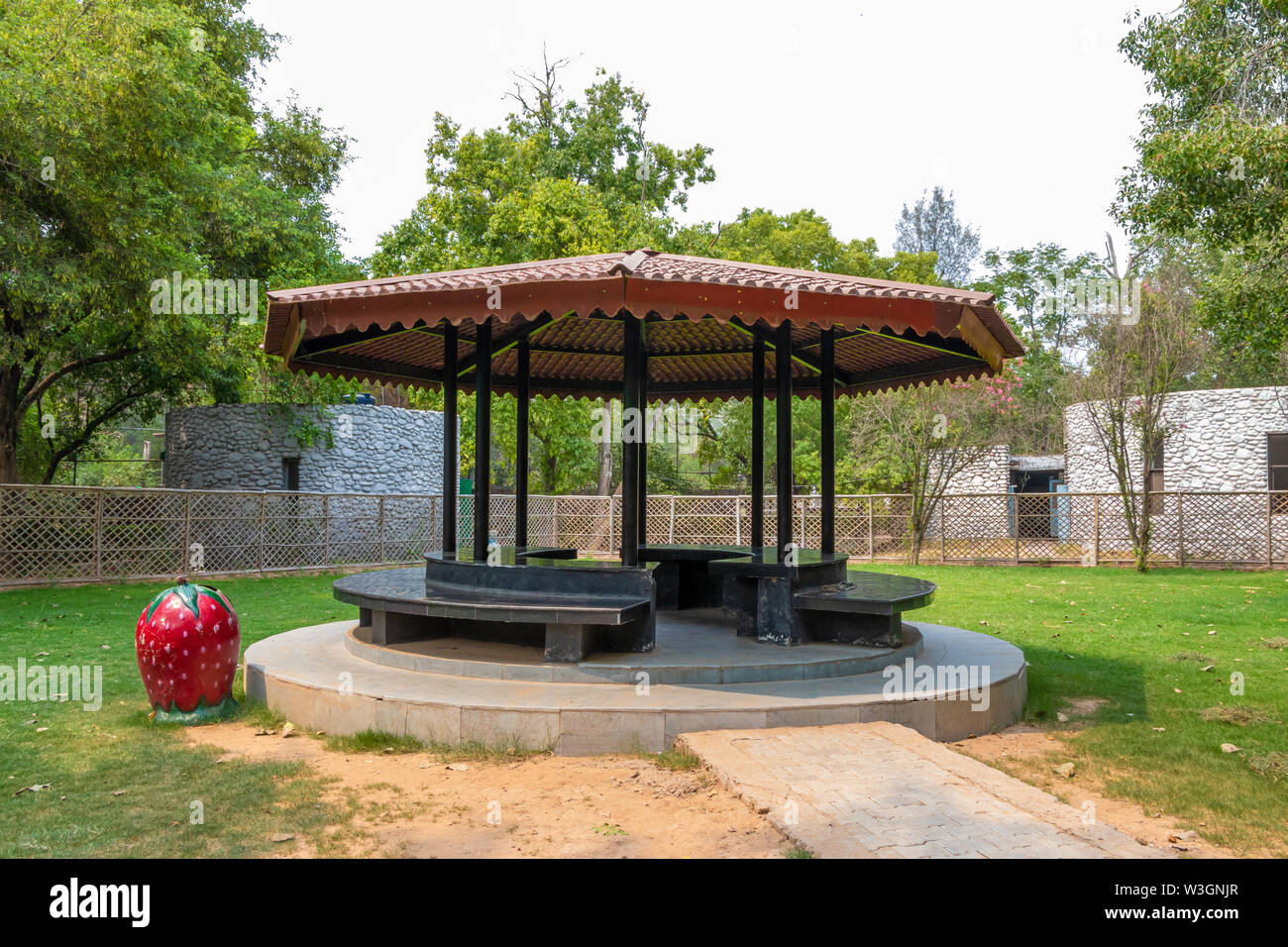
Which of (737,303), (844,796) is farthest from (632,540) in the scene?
(844,796)

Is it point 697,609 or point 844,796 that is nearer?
point 844,796

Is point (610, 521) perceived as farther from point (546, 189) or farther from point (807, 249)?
point (807, 249)

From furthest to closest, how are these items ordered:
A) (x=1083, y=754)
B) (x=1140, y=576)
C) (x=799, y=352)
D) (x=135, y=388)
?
(x=135, y=388), (x=1140, y=576), (x=799, y=352), (x=1083, y=754)

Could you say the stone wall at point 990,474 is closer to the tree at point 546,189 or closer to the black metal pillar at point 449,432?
the tree at point 546,189

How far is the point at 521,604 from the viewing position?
577cm

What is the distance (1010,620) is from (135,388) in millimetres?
16990

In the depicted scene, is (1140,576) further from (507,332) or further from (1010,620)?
(507,332)

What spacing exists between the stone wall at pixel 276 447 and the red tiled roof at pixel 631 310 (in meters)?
13.0

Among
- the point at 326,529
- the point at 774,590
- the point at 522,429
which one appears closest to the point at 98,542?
the point at 326,529

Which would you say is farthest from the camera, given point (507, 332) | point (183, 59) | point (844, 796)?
point (183, 59)

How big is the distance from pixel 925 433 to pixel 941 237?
35552 mm

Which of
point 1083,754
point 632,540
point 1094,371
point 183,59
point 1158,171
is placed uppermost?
point 183,59

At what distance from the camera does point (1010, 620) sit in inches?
415

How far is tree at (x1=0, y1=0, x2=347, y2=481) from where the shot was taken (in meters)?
11.4
